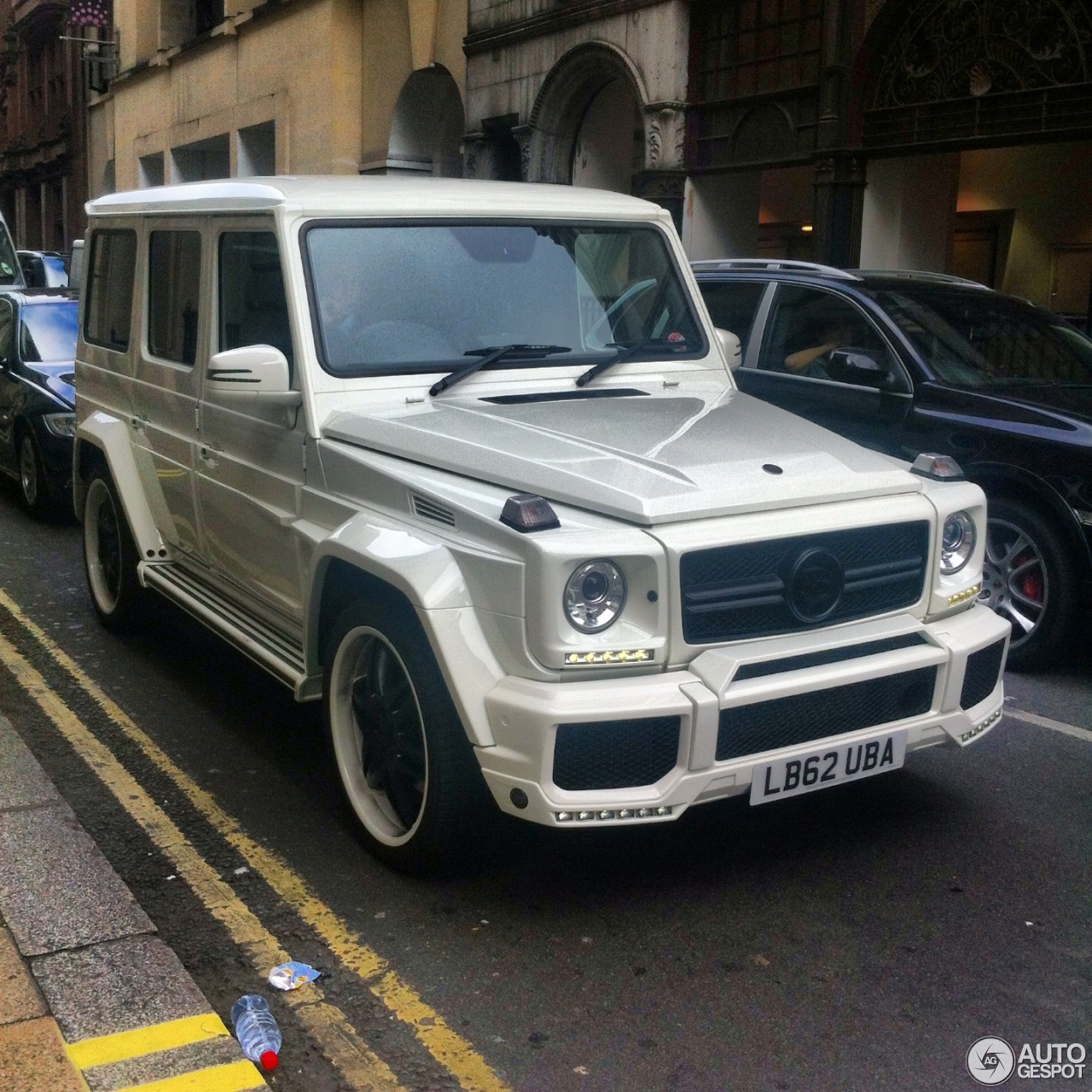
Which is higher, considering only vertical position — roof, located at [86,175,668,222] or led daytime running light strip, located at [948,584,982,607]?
roof, located at [86,175,668,222]

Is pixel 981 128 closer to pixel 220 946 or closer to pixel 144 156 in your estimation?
pixel 220 946

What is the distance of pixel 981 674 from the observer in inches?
168

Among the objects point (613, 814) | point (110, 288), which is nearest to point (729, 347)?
point (613, 814)

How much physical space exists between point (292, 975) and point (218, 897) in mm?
573

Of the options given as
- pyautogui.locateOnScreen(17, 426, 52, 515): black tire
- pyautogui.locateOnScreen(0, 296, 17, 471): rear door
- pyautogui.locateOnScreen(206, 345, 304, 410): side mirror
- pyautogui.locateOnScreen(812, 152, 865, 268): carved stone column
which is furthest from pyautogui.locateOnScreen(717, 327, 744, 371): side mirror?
pyautogui.locateOnScreen(812, 152, 865, 268): carved stone column

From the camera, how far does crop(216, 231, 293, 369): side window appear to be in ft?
16.1

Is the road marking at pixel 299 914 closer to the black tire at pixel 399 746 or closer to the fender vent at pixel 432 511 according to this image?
the black tire at pixel 399 746

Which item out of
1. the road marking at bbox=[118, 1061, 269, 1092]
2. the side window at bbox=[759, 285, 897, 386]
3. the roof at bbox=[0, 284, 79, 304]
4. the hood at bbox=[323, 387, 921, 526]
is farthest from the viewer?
the roof at bbox=[0, 284, 79, 304]

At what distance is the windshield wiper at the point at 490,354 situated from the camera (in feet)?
15.7

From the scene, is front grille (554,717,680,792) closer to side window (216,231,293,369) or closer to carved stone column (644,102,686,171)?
side window (216,231,293,369)

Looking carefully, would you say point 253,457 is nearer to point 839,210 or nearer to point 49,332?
point 49,332

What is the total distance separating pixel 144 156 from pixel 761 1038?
32.5m

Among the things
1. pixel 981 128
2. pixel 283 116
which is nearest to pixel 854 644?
pixel 981 128

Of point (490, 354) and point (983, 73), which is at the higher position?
point (983, 73)
